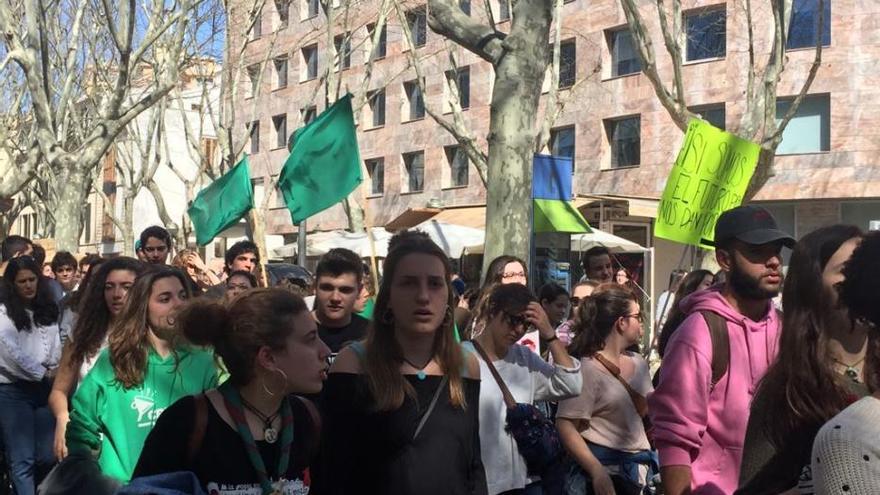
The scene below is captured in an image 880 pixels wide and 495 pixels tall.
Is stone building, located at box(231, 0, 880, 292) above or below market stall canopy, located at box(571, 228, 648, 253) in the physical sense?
above

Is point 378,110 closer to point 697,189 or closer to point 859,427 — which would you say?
point 697,189

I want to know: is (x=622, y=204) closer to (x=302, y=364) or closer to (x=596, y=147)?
(x=596, y=147)

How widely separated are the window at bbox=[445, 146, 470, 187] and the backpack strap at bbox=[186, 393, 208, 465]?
32.1 meters

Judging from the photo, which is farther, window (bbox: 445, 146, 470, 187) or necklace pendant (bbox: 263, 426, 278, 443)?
window (bbox: 445, 146, 470, 187)

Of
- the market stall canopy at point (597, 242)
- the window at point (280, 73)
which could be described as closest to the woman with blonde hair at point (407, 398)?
the market stall canopy at point (597, 242)

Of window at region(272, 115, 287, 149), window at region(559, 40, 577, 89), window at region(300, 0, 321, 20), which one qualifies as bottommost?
window at region(272, 115, 287, 149)

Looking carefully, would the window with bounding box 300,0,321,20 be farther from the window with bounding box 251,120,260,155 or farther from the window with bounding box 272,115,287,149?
the window with bounding box 251,120,260,155

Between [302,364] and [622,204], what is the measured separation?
20.1 m

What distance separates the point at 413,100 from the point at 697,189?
30.6 metres

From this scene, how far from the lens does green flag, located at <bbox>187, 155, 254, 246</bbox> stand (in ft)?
35.6

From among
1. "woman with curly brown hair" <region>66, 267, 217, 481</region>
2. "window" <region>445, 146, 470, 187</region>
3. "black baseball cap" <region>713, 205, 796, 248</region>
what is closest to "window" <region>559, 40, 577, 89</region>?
"window" <region>445, 146, 470, 187</region>

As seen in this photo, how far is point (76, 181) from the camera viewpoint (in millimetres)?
18609

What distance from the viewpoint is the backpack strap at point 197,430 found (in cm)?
315

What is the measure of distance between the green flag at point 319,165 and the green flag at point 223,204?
0.87 meters
